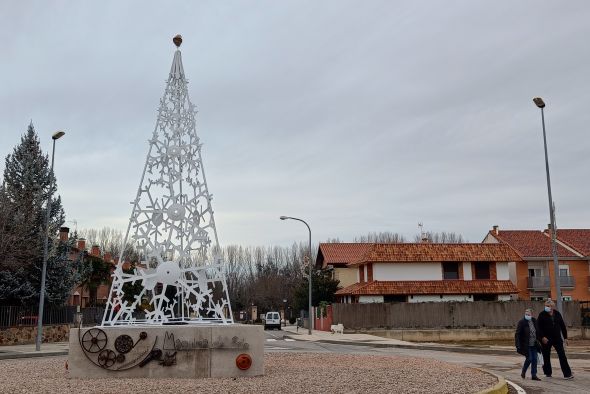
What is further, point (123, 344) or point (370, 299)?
point (370, 299)

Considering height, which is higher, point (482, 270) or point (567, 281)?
point (482, 270)

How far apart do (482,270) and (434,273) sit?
11.6 ft

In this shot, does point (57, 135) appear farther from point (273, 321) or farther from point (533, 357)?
point (273, 321)

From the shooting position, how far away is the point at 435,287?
39750mm

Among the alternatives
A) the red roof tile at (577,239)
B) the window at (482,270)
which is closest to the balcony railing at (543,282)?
the red roof tile at (577,239)

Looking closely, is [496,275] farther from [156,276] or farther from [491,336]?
[156,276]

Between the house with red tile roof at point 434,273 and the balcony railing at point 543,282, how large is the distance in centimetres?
698

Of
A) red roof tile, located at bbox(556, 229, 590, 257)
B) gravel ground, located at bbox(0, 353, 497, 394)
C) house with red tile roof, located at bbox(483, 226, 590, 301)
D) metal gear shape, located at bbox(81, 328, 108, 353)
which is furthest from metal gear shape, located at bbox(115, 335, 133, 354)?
red roof tile, located at bbox(556, 229, 590, 257)

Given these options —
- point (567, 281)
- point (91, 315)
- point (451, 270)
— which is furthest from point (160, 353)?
point (567, 281)

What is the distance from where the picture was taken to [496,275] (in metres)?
41.2

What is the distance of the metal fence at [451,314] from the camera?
118ft

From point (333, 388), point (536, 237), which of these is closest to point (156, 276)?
point (333, 388)

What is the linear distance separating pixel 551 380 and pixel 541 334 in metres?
1.01

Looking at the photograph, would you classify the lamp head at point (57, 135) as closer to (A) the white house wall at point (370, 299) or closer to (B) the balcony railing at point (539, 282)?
(A) the white house wall at point (370, 299)
